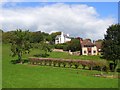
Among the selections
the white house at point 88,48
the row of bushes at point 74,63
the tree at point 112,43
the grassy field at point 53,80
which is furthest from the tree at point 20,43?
the white house at point 88,48

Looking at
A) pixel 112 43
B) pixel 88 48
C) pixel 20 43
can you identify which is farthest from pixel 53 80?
pixel 88 48

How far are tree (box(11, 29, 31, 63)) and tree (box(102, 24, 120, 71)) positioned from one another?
2001cm

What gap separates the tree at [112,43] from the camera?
44.0 m

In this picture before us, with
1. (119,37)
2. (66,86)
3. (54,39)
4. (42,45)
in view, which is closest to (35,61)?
(42,45)

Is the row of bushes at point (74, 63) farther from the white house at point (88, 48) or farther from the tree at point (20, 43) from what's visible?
the white house at point (88, 48)

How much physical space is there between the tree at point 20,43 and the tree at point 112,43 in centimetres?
2001

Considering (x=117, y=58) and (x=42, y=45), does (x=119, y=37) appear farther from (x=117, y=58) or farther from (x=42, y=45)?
(x=42, y=45)

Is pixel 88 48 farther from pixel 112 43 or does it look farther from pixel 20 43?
pixel 112 43

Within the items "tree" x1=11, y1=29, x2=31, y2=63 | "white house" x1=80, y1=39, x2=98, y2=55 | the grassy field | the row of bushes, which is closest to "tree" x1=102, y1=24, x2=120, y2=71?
the row of bushes

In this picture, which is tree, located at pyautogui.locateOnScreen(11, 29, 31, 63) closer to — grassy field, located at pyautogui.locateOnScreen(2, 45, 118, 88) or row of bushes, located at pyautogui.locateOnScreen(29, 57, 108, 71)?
row of bushes, located at pyautogui.locateOnScreen(29, 57, 108, 71)

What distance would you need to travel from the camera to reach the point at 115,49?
43750mm

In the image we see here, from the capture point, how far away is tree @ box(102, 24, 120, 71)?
4403 cm

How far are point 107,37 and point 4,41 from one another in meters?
60.3

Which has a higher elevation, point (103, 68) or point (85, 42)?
point (85, 42)
